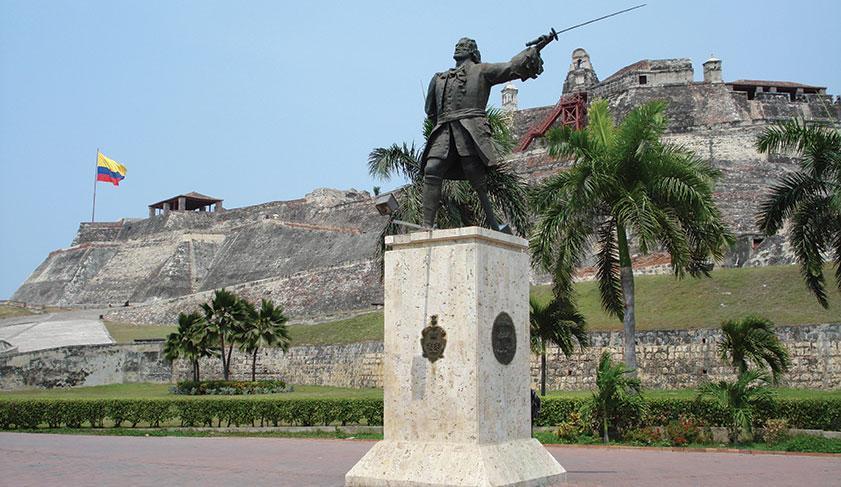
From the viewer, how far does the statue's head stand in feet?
27.1

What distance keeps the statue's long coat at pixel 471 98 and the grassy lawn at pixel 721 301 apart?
16.3 metres

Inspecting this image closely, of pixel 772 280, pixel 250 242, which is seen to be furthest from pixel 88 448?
pixel 250 242

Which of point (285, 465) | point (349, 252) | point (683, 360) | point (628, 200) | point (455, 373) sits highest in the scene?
point (349, 252)

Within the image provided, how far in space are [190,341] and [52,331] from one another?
46.5 ft

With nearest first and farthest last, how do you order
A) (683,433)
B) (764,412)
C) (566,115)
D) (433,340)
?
1. (433,340)
2. (683,433)
3. (764,412)
4. (566,115)

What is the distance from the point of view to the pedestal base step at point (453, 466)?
705 centimetres

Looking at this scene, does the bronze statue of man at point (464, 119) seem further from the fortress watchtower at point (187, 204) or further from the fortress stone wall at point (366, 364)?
the fortress watchtower at point (187, 204)

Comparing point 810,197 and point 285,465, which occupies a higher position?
point 810,197

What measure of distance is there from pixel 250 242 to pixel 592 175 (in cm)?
4759

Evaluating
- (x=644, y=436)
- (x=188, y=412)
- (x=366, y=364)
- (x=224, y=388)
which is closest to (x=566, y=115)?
(x=366, y=364)

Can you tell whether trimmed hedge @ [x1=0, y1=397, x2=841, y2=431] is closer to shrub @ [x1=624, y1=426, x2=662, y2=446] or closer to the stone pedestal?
shrub @ [x1=624, y1=426, x2=662, y2=446]

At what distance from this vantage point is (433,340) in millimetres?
7492

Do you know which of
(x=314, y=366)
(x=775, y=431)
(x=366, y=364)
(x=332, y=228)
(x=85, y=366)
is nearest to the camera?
(x=775, y=431)

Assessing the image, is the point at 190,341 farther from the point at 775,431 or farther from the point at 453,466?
the point at 453,466
